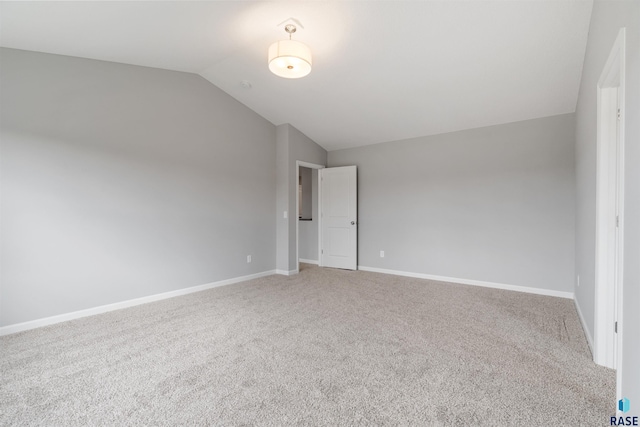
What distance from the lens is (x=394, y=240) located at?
17.1 feet

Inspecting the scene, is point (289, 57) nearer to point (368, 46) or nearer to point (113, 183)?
point (368, 46)

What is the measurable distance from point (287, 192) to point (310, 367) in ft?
11.1

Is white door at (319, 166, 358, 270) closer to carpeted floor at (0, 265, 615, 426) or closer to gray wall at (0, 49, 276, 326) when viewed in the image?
gray wall at (0, 49, 276, 326)

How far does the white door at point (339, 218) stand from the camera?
5570 mm

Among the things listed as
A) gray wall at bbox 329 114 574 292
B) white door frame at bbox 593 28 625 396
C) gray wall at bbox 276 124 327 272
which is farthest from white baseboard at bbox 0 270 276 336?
white door frame at bbox 593 28 625 396

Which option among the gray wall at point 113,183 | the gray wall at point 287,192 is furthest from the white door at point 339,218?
the gray wall at point 113,183

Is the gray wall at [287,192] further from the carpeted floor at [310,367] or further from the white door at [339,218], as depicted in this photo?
the carpeted floor at [310,367]

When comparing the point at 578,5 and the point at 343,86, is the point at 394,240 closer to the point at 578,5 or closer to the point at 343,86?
the point at 343,86

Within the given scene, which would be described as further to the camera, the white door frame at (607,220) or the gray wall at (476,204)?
the gray wall at (476,204)

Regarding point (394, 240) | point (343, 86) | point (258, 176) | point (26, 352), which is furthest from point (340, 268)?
point (26, 352)

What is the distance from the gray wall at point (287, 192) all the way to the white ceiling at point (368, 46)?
2.85ft

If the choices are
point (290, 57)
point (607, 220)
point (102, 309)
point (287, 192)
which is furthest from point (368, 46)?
point (102, 309)

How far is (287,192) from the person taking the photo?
5113mm

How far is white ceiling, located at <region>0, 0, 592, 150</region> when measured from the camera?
98.6 inches
